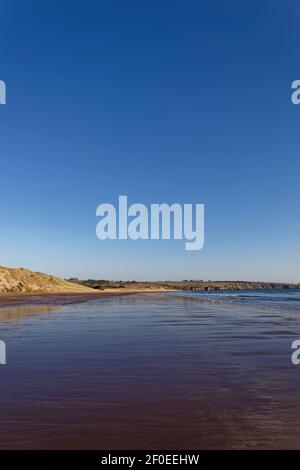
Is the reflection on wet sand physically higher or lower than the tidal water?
lower

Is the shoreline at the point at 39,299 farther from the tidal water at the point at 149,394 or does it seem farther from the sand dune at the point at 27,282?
the tidal water at the point at 149,394

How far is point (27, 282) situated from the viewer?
300ft

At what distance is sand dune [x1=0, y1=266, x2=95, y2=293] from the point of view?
8450 centimetres

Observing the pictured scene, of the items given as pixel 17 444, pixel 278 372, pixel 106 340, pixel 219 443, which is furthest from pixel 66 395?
pixel 106 340

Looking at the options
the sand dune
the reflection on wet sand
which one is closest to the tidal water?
the reflection on wet sand

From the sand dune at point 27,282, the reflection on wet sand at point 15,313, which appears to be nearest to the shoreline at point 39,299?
the reflection on wet sand at point 15,313

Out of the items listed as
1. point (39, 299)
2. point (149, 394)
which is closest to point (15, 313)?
point (149, 394)

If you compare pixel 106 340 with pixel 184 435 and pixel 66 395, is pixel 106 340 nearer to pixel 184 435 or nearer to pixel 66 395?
pixel 66 395

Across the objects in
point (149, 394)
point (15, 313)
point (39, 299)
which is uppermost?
point (149, 394)

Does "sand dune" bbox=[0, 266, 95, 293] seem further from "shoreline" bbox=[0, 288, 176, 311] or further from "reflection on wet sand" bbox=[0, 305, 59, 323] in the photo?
"reflection on wet sand" bbox=[0, 305, 59, 323]

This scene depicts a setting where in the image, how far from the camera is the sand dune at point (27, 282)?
277ft

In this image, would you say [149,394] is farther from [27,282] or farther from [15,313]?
[27,282]
